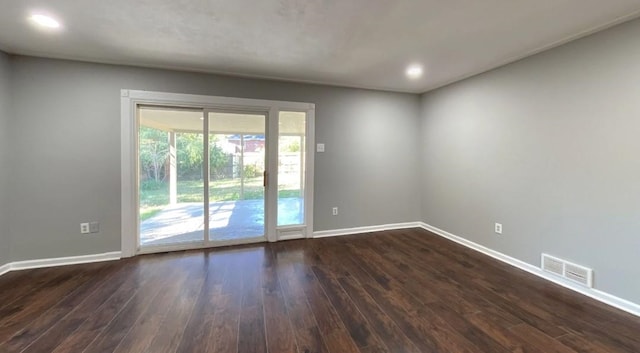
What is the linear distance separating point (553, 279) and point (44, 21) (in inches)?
215

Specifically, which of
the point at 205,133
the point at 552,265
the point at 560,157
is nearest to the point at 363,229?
the point at 552,265

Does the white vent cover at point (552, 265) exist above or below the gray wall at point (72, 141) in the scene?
below

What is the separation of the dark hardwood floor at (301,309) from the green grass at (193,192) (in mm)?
712

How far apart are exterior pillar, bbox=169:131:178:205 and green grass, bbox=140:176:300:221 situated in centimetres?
5

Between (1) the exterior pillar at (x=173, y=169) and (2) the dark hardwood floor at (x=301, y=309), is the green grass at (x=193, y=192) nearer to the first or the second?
(1) the exterior pillar at (x=173, y=169)

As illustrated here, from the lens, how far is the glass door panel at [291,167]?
4.12 m

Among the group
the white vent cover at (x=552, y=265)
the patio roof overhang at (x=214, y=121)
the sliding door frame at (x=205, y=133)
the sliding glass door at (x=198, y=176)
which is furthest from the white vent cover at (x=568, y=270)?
the sliding glass door at (x=198, y=176)

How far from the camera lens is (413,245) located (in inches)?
153

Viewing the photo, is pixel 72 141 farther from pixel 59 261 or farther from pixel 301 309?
pixel 301 309

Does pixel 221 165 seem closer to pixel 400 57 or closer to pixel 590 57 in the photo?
pixel 400 57

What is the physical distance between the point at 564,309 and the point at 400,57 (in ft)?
9.57

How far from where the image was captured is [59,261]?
3.16m

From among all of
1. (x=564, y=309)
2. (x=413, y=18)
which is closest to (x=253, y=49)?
(x=413, y=18)

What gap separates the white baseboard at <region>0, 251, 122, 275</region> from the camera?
3.01 meters
